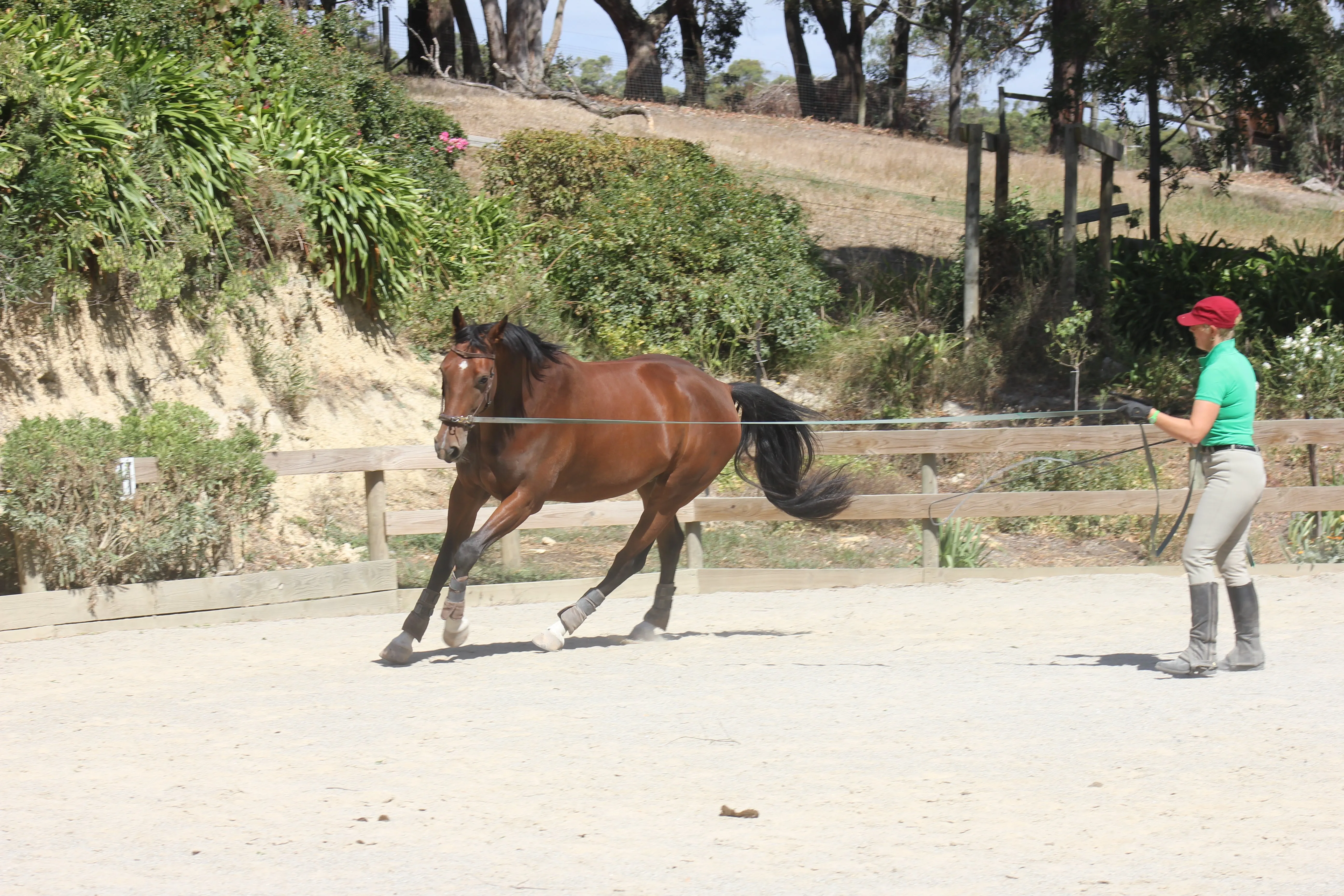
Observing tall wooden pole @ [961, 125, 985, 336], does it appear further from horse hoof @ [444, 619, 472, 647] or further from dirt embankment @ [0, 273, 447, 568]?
horse hoof @ [444, 619, 472, 647]

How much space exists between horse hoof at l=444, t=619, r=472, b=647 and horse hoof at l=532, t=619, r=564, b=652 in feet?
1.36

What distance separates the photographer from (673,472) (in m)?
7.49

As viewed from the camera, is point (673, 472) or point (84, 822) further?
point (673, 472)

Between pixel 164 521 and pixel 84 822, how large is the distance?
3.84 m

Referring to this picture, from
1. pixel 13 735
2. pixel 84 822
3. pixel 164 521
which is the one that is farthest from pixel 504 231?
pixel 84 822

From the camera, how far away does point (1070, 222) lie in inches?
567

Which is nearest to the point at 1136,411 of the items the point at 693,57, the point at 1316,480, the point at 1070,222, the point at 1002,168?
the point at 1316,480

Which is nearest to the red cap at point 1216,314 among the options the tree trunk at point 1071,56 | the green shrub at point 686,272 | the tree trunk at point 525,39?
the green shrub at point 686,272

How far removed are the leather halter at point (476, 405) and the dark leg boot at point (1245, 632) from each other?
3.81 metres

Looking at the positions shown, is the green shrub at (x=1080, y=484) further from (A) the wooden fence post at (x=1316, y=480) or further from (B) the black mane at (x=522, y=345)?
(B) the black mane at (x=522, y=345)

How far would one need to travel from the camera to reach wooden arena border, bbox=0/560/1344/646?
734 cm

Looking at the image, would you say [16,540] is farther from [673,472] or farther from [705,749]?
[705,749]

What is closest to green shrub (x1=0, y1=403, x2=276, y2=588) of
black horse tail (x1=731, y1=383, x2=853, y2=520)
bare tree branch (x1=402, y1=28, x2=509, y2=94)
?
black horse tail (x1=731, y1=383, x2=853, y2=520)

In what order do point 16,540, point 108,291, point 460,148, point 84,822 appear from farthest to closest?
point 460,148 → point 108,291 → point 16,540 → point 84,822
